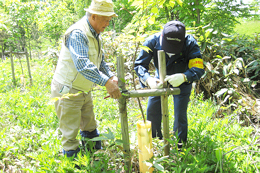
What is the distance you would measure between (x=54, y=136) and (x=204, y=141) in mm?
2014

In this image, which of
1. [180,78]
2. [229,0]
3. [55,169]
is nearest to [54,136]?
[55,169]

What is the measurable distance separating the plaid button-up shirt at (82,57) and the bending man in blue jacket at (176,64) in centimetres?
63

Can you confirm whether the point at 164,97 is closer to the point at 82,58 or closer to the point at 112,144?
the point at 112,144

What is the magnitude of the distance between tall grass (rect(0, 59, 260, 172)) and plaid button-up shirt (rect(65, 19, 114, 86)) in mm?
410

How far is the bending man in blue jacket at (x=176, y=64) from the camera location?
1905mm

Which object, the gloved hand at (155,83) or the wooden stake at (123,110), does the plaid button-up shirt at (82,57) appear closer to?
the wooden stake at (123,110)

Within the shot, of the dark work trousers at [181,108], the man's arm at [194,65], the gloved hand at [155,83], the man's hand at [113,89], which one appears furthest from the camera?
the dark work trousers at [181,108]

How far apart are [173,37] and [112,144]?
123cm

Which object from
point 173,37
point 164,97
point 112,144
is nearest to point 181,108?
point 164,97

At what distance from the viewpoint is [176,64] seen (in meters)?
2.22

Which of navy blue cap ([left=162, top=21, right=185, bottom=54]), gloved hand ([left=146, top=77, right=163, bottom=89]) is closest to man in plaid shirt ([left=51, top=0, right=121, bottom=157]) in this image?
gloved hand ([left=146, top=77, right=163, bottom=89])

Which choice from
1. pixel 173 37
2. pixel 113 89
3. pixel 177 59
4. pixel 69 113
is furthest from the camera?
pixel 177 59

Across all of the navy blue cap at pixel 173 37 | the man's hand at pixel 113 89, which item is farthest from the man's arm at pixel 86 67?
the navy blue cap at pixel 173 37

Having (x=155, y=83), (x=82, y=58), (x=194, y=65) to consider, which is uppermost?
(x=82, y=58)
